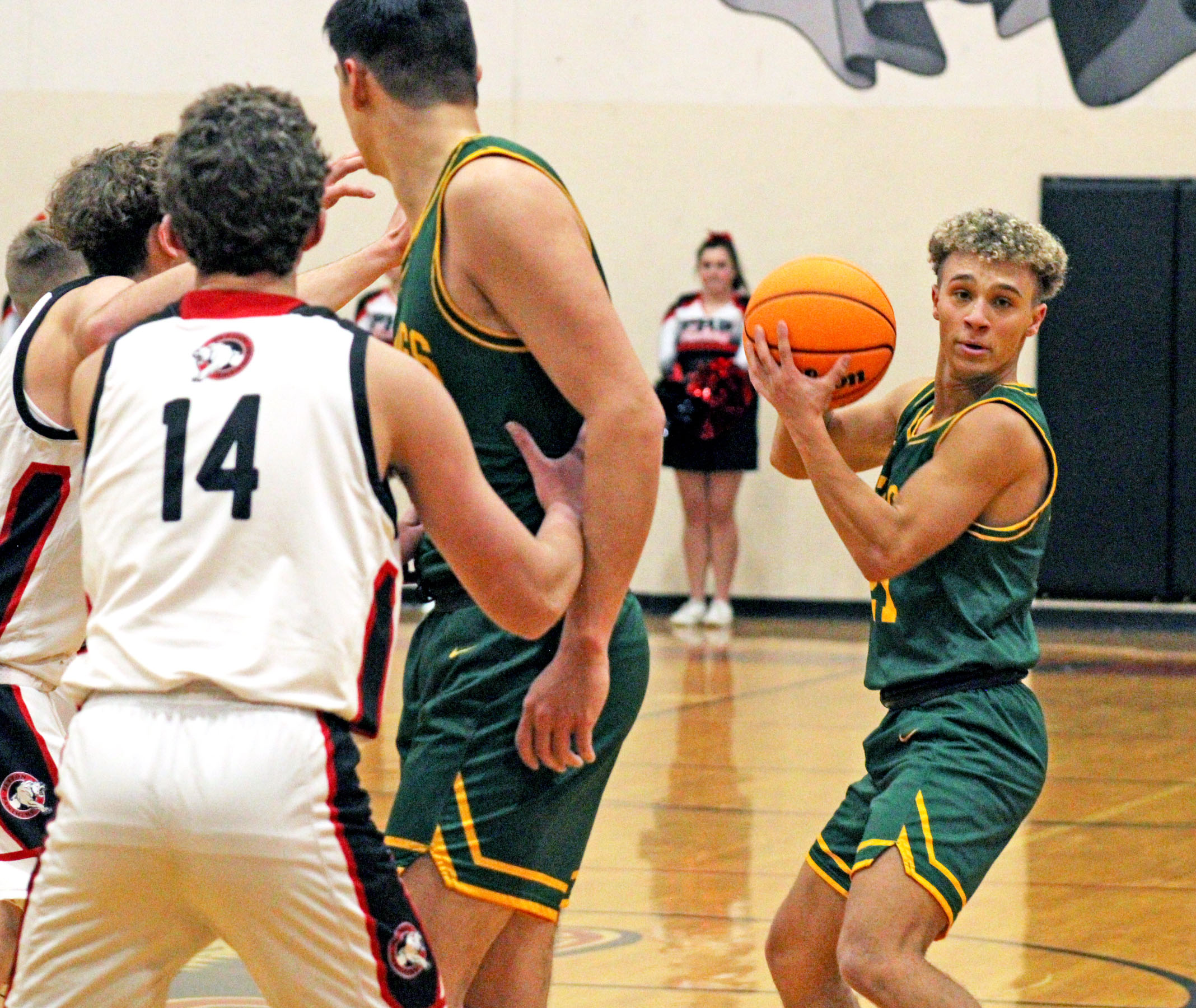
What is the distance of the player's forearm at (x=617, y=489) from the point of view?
89.9 inches

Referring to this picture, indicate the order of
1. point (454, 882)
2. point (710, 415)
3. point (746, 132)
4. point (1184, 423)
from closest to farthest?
point (454, 882)
point (710, 415)
point (1184, 423)
point (746, 132)

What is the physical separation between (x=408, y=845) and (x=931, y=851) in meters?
0.94

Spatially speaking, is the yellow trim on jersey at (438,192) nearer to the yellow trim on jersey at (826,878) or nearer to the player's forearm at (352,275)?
the player's forearm at (352,275)

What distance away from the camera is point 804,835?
18.1 ft

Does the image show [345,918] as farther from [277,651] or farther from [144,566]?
[144,566]

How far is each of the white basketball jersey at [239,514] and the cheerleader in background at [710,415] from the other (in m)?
8.02

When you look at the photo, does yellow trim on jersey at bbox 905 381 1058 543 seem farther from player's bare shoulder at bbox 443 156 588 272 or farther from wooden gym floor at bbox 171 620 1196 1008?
wooden gym floor at bbox 171 620 1196 1008

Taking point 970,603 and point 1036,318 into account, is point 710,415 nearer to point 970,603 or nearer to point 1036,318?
point 1036,318

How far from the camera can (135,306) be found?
2830 millimetres

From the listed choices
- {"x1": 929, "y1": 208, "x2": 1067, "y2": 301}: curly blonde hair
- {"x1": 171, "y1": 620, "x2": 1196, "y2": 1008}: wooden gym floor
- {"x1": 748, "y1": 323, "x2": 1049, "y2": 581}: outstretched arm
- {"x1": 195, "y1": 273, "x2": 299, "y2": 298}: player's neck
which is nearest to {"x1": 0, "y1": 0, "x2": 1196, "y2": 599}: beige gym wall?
{"x1": 171, "y1": 620, "x2": 1196, "y2": 1008}: wooden gym floor

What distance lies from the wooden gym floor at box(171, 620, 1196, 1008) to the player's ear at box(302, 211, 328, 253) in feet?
7.42

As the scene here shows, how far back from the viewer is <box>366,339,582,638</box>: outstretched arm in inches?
77.9

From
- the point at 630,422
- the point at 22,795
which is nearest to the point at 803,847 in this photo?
the point at 22,795

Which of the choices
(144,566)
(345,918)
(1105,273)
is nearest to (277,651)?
(144,566)
